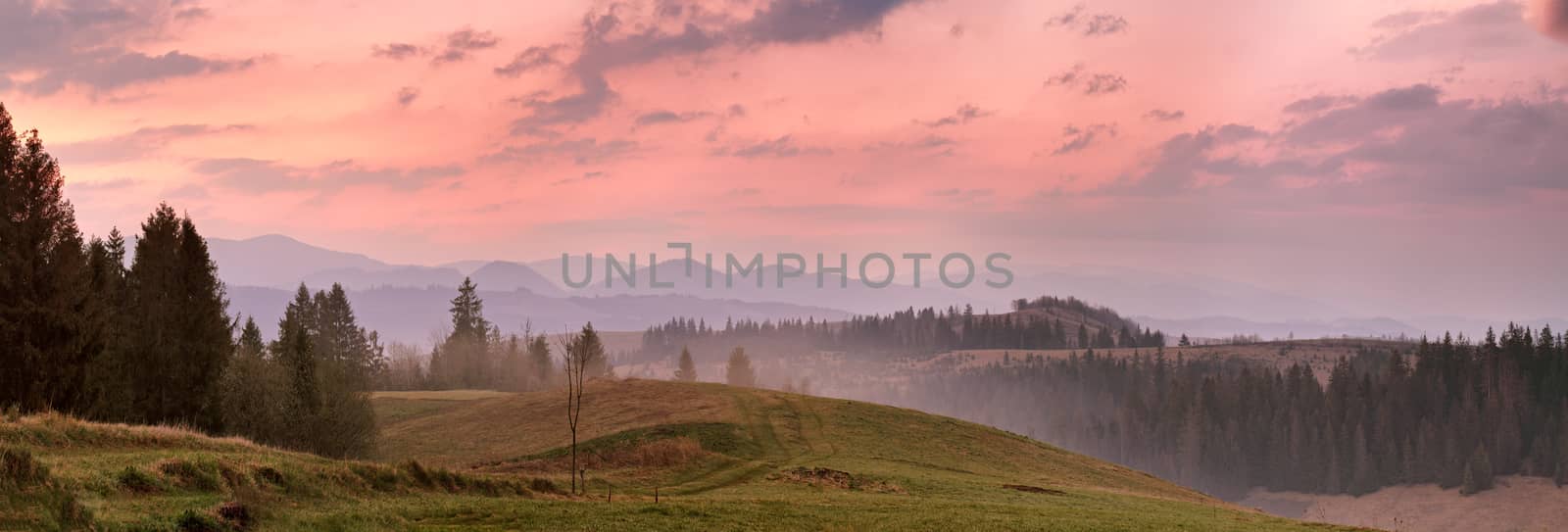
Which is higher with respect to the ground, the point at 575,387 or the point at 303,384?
the point at 303,384

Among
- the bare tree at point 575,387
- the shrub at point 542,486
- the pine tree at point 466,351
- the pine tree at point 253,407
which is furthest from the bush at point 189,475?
the pine tree at point 466,351

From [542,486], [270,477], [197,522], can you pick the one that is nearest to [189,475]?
[270,477]

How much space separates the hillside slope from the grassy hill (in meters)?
0.26

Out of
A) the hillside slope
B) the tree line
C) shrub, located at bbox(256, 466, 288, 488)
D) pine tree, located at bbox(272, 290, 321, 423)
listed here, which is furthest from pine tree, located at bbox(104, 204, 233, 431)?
shrub, located at bbox(256, 466, 288, 488)

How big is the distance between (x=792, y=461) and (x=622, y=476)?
1441 cm

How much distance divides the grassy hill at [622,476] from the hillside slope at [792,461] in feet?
0.86

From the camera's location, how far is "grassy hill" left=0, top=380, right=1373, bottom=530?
25812 millimetres

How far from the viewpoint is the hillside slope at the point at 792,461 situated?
4094 centimetres

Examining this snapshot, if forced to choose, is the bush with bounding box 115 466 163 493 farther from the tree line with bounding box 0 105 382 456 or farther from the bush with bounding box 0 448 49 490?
the tree line with bounding box 0 105 382 456

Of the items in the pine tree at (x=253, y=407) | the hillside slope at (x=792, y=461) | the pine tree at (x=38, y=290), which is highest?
Result: the pine tree at (x=38, y=290)

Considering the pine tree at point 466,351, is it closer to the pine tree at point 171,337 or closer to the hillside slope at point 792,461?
the hillside slope at point 792,461

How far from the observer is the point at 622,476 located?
50969 mm

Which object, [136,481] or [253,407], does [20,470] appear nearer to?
[136,481]

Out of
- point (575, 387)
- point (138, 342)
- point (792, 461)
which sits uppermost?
point (138, 342)
